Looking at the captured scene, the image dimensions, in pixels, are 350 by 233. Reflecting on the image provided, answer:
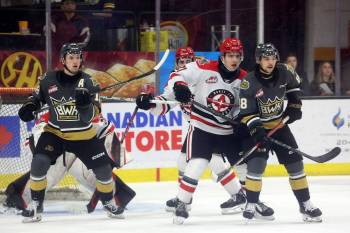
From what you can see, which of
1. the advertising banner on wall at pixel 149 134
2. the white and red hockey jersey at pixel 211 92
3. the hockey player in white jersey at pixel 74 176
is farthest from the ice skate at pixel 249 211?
the advertising banner on wall at pixel 149 134

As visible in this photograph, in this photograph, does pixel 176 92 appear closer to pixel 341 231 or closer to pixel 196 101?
pixel 196 101

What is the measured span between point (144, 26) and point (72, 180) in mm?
2306

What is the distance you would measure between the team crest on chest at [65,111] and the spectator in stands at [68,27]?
9.42ft

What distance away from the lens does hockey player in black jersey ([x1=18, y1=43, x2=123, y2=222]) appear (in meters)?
6.26

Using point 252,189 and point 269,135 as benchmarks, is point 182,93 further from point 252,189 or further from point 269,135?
point 252,189

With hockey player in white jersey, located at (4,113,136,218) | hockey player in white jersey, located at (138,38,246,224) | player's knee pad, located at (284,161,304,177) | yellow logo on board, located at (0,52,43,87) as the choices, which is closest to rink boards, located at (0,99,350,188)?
yellow logo on board, located at (0,52,43,87)

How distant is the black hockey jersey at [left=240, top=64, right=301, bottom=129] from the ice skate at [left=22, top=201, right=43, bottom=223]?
133 cm

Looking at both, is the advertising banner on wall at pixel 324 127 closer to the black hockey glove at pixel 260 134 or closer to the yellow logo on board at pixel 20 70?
the yellow logo on board at pixel 20 70

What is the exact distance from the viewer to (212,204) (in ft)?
24.5

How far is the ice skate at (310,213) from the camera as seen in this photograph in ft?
20.7

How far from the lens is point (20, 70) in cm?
897

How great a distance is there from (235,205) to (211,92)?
0.88 metres

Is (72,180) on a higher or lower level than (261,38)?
lower

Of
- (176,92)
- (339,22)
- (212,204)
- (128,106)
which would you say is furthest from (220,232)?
(339,22)
